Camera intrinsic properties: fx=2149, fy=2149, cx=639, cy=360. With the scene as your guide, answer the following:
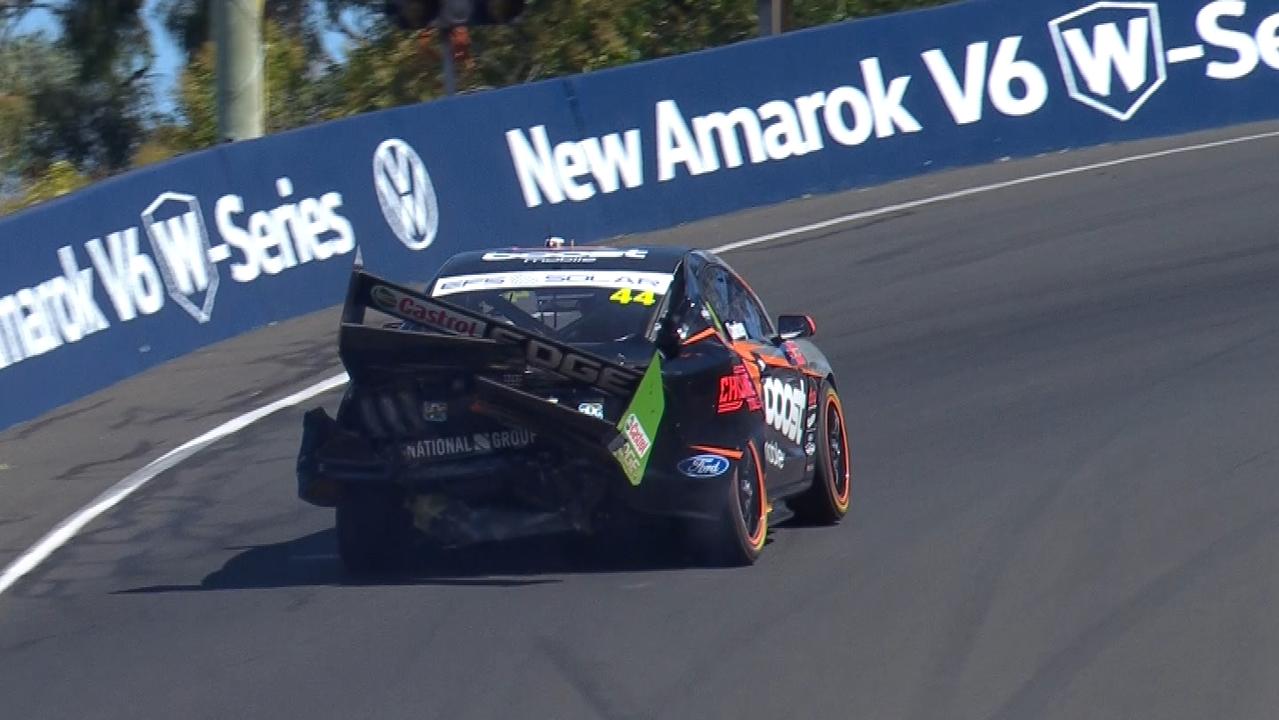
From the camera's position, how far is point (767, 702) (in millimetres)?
7891

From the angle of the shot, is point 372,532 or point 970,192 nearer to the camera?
point 372,532

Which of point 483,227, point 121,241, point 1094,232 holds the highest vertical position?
point 121,241

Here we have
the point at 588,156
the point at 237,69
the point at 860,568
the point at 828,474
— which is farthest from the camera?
the point at 237,69

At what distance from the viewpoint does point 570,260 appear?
1069 cm

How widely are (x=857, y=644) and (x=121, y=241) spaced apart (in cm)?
855

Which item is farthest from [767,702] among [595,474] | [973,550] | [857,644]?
[973,550]

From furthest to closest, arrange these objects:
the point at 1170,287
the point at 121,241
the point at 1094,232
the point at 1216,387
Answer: the point at 1094,232 → the point at 1170,287 → the point at 121,241 → the point at 1216,387

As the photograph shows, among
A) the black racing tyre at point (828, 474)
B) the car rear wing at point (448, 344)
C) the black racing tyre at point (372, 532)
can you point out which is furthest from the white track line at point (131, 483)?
the black racing tyre at point (828, 474)

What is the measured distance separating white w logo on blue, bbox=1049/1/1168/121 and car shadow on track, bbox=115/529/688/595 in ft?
42.8

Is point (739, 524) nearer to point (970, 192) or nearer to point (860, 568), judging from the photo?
point (860, 568)

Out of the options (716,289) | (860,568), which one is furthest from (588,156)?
(860,568)

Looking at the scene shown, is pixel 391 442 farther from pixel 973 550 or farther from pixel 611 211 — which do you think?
pixel 611 211

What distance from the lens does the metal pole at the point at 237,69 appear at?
21.2m

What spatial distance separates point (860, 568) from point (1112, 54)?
1354cm
